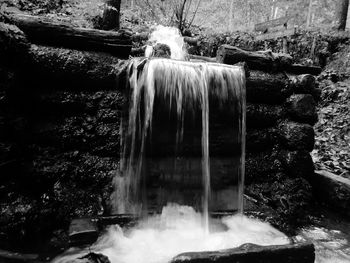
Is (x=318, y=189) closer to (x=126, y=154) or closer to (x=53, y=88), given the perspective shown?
(x=126, y=154)

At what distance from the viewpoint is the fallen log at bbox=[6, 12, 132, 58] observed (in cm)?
396

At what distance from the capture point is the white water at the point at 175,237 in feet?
11.0

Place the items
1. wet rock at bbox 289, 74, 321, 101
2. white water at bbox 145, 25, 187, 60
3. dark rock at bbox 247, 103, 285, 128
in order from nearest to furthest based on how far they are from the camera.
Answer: dark rock at bbox 247, 103, 285, 128 < wet rock at bbox 289, 74, 321, 101 < white water at bbox 145, 25, 187, 60

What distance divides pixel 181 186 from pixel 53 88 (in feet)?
8.13

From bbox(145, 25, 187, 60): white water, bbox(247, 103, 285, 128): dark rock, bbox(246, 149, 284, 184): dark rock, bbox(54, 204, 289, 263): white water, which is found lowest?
bbox(54, 204, 289, 263): white water

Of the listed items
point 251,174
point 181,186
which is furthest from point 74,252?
point 251,174

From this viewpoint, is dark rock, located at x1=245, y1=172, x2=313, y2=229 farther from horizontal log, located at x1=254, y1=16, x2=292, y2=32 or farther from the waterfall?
horizontal log, located at x1=254, y1=16, x2=292, y2=32

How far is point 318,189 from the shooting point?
5477 millimetres

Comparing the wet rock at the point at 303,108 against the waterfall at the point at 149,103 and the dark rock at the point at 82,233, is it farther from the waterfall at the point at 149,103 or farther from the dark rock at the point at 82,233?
the dark rock at the point at 82,233

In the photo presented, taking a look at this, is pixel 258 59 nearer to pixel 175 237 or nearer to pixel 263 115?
pixel 263 115

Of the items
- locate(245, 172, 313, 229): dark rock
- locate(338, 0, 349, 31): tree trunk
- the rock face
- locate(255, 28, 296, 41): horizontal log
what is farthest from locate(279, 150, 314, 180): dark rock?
locate(338, 0, 349, 31): tree trunk

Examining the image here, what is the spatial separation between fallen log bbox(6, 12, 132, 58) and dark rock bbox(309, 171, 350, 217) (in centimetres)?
426

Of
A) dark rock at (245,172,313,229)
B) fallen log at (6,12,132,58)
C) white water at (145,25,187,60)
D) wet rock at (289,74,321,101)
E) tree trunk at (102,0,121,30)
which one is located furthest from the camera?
white water at (145,25,187,60)

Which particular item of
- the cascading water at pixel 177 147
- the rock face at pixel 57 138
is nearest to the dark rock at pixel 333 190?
the rock face at pixel 57 138
